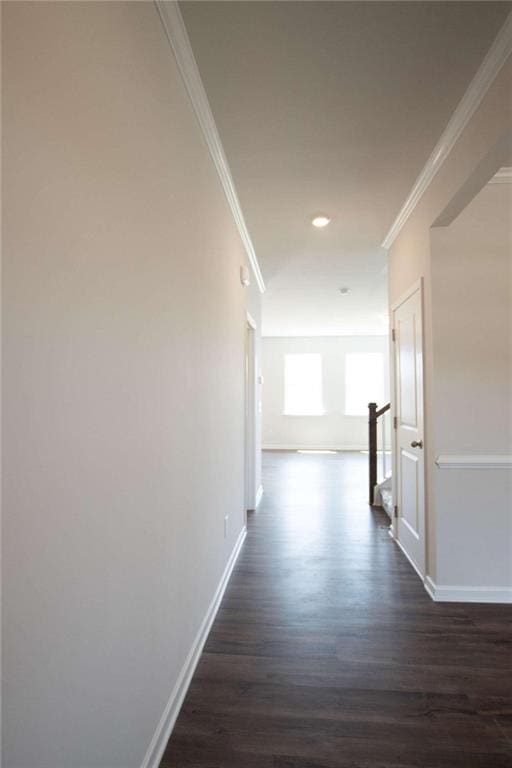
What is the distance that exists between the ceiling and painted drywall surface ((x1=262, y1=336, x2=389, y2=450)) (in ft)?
18.9

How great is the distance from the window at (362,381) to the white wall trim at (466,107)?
626 centimetres

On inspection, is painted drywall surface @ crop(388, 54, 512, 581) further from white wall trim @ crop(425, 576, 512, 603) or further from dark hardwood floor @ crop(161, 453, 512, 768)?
dark hardwood floor @ crop(161, 453, 512, 768)

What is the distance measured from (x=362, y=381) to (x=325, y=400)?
925 millimetres

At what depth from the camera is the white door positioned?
2.78m

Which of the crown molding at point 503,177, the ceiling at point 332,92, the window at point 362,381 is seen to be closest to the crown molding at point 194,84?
the ceiling at point 332,92

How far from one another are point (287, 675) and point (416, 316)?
2307 millimetres

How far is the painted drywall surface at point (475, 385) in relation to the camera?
2473 mm

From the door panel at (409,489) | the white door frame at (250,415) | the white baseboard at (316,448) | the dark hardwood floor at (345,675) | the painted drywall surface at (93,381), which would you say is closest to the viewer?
the painted drywall surface at (93,381)

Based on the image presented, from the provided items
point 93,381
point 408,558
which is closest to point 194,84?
point 93,381

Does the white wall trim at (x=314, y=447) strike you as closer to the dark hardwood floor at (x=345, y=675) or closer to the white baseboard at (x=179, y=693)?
the dark hardwood floor at (x=345, y=675)

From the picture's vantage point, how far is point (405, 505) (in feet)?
10.6

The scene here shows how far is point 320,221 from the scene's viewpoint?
126 inches

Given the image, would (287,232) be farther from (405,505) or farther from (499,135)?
(405,505)

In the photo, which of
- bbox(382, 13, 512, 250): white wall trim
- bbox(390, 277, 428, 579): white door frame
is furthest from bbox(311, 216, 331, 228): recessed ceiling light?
bbox(390, 277, 428, 579): white door frame
